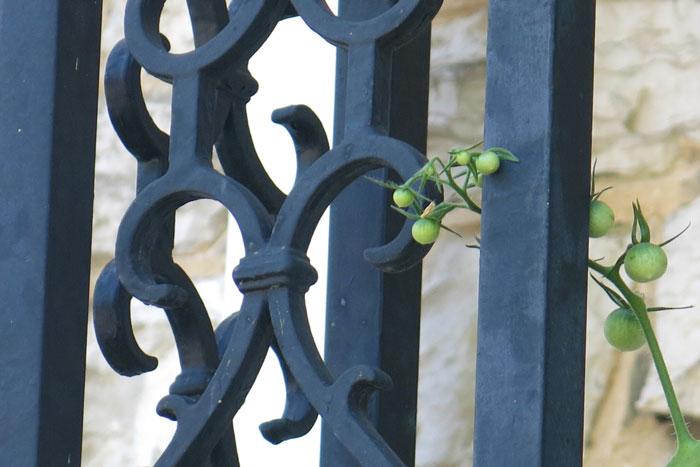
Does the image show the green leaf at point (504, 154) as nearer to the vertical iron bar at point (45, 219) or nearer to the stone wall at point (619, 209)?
the vertical iron bar at point (45, 219)

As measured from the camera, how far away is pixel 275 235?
1.01m

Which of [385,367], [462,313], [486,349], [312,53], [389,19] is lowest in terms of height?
[486,349]

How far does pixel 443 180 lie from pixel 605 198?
0.83 m

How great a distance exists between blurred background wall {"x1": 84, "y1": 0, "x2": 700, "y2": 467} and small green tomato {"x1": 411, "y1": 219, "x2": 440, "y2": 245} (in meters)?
0.74

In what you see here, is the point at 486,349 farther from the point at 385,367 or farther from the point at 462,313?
the point at 462,313

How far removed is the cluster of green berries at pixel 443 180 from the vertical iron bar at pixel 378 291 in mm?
319

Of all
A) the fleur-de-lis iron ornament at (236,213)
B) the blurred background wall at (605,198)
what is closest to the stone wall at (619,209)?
the blurred background wall at (605,198)

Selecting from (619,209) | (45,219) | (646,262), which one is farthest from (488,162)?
(619,209)

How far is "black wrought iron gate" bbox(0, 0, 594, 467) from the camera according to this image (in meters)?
0.87

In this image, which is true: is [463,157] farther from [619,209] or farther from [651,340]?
[619,209]

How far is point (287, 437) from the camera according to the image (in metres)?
1.13

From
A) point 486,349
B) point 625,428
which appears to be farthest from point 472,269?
point 486,349

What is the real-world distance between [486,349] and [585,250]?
85 millimetres

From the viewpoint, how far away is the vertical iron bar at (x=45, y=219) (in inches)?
40.8
